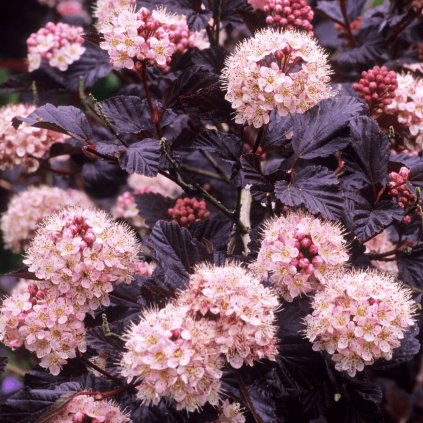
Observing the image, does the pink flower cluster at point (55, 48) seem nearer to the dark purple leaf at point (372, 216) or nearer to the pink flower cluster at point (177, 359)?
the dark purple leaf at point (372, 216)

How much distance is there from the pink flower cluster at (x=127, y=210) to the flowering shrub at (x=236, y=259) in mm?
485

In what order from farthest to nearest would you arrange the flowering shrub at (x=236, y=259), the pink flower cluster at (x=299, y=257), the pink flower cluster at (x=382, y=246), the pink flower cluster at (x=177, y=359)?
the pink flower cluster at (x=382, y=246), the pink flower cluster at (x=299, y=257), the flowering shrub at (x=236, y=259), the pink flower cluster at (x=177, y=359)

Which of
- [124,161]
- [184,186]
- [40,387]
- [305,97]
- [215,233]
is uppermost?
[305,97]

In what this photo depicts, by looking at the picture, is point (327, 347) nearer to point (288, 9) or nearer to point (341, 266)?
point (341, 266)

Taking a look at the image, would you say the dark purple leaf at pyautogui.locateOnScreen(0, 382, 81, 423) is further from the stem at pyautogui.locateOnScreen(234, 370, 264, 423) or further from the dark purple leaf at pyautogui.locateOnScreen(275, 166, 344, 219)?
the dark purple leaf at pyautogui.locateOnScreen(275, 166, 344, 219)

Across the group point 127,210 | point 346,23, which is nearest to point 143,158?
point 127,210

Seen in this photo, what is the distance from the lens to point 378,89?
1.85 m

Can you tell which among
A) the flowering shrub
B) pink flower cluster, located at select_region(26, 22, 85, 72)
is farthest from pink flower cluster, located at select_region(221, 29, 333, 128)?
pink flower cluster, located at select_region(26, 22, 85, 72)

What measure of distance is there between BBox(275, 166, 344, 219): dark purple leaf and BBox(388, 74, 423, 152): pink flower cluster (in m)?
0.41

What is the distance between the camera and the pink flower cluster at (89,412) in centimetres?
142

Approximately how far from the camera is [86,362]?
157cm

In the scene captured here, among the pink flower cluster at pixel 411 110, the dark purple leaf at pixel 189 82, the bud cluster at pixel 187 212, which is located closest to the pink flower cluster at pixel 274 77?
the dark purple leaf at pixel 189 82

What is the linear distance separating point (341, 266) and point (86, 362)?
1.93ft

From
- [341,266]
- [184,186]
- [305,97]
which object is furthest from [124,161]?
[341,266]
